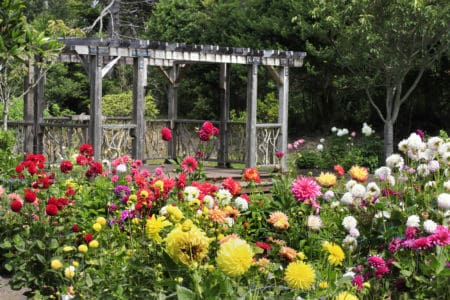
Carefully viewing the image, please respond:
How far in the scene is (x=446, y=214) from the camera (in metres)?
3.83

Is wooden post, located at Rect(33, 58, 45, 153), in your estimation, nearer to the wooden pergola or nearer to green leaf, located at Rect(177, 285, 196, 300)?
the wooden pergola

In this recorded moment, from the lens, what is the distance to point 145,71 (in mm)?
12508

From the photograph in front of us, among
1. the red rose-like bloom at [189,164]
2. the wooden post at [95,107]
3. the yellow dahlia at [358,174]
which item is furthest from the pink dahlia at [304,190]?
the wooden post at [95,107]

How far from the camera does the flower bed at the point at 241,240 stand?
2898mm

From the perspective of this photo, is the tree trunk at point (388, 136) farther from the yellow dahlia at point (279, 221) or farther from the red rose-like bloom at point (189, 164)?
the yellow dahlia at point (279, 221)

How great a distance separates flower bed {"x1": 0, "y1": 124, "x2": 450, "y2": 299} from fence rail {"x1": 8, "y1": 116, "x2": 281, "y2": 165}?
267 inches

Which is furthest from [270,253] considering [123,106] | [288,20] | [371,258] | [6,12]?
[123,106]

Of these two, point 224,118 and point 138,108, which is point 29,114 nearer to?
point 138,108

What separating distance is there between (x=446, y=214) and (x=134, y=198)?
1.55 metres

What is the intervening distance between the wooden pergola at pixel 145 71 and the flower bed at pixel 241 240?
550 cm

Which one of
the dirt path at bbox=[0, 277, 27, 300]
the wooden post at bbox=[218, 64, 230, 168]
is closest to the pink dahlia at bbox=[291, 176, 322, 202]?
the dirt path at bbox=[0, 277, 27, 300]

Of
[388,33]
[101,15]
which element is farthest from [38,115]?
[101,15]

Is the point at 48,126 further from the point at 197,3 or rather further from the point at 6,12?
the point at 197,3

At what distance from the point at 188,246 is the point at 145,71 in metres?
10.1
